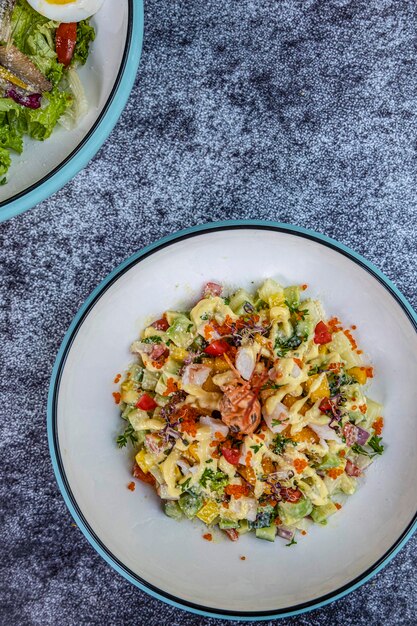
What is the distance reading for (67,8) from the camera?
1497mm

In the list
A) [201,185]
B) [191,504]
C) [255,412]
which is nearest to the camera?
[255,412]

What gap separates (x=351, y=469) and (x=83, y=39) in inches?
48.9

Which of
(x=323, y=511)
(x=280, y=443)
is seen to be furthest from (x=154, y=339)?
(x=323, y=511)

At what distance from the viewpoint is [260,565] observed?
1.62 metres

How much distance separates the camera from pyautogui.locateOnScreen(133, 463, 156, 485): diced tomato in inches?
63.2

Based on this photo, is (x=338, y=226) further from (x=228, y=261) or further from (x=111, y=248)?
(x=111, y=248)

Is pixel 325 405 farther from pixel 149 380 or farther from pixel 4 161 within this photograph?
pixel 4 161

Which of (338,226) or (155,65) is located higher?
(155,65)

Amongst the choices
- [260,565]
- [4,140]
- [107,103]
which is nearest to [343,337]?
[260,565]

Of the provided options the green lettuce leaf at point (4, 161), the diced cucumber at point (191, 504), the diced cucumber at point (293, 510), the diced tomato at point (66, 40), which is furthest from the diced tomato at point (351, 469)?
the diced tomato at point (66, 40)

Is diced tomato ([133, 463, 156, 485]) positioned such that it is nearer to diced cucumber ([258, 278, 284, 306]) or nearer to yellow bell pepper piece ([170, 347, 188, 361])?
yellow bell pepper piece ([170, 347, 188, 361])

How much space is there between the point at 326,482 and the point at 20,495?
83cm

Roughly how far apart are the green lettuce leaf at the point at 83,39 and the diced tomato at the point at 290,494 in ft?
3.79

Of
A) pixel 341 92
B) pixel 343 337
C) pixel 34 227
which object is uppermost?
pixel 341 92
